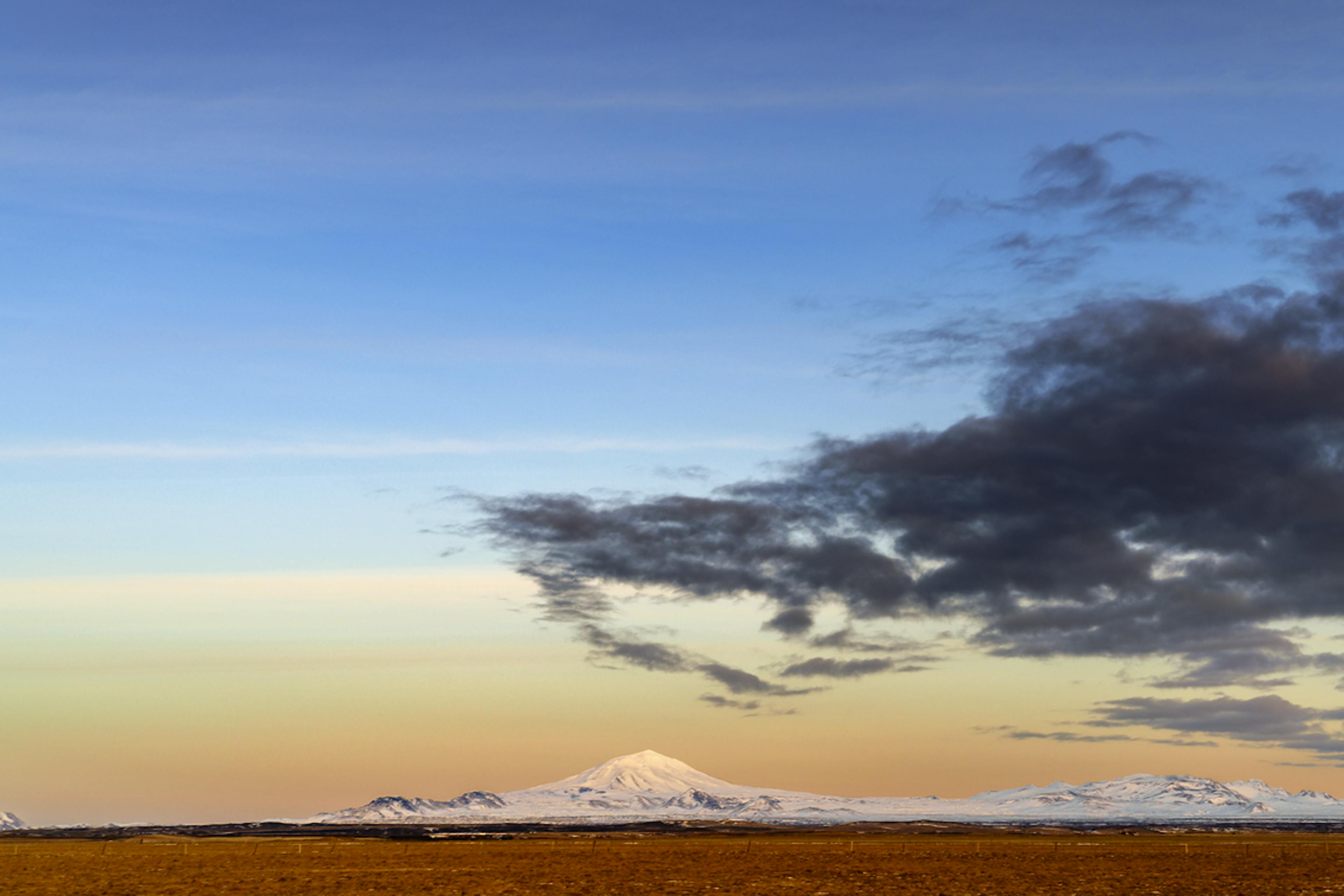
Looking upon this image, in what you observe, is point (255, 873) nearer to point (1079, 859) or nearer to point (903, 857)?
point (903, 857)

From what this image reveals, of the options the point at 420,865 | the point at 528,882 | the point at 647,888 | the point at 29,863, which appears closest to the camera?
the point at 647,888

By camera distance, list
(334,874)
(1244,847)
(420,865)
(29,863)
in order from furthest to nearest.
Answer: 1. (1244,847)
2. (29,863)
3. (420,865)
4. (334,874)

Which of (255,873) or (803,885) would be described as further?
(255,873)

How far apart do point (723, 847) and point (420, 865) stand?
65342 mm

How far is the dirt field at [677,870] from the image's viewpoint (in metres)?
87.2

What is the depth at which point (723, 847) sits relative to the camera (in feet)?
575

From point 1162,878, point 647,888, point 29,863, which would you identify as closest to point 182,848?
point 29,863

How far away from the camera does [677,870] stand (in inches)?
4407

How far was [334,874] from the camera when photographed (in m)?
106

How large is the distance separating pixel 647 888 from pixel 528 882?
39.6 ft

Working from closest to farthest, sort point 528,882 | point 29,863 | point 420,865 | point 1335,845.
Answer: point 528,882
point 420,865
point 29,863
point 1335,845

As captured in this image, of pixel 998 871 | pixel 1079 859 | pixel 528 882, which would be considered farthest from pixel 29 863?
pixel 1079 859

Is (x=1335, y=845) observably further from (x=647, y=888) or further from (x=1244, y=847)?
(x=647, y=888)

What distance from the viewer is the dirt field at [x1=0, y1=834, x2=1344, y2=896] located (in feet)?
286
